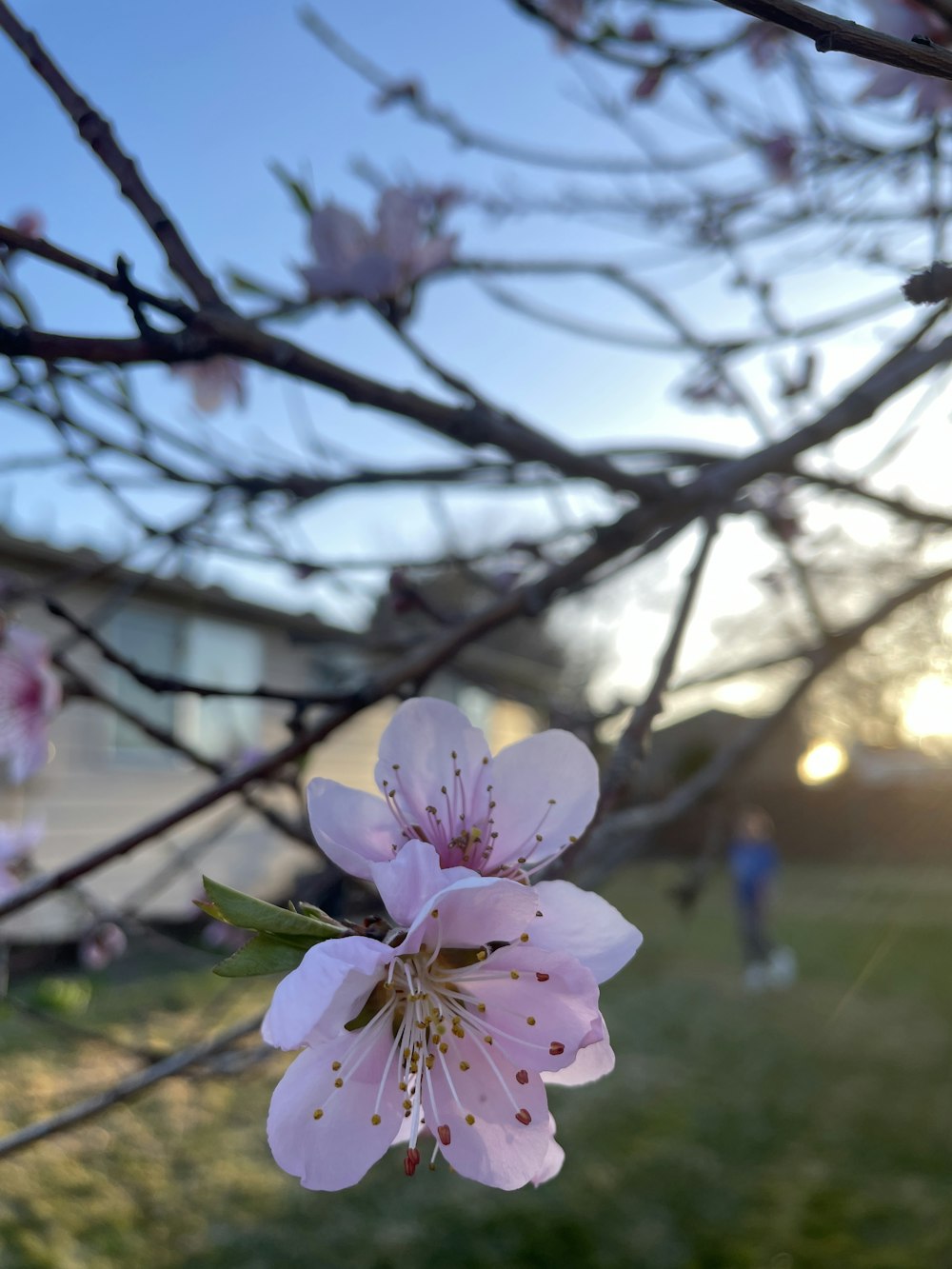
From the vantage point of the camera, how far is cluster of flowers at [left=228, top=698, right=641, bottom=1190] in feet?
2.03

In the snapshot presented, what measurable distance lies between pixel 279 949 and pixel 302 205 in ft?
3.72

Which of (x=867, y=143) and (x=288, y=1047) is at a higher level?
(x=867, y=143)

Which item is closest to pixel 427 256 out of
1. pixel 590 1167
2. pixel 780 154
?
pixel 780 154

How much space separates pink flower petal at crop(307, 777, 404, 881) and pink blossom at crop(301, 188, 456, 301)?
3.03ft

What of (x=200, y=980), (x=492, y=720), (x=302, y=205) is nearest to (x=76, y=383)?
(x=302, y=205)

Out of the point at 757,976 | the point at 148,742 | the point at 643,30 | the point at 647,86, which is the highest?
the point at 757,976

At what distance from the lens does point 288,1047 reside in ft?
1.81

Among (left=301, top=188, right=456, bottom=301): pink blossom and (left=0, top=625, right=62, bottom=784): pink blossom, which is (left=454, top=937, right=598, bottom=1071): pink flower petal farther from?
(left=0, top=625, right=62, bottom=784): pink blossom

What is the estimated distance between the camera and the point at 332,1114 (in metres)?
0.66

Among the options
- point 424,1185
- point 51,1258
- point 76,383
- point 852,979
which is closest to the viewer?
point 76,383

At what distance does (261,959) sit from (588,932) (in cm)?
22

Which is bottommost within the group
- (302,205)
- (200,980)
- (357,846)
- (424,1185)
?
(357,846)

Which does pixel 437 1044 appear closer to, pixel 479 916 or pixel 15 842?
pixel 479 916

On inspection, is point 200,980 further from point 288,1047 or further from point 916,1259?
point 288,1047
